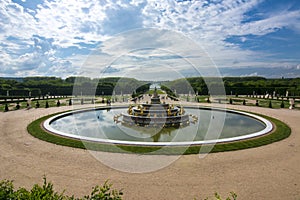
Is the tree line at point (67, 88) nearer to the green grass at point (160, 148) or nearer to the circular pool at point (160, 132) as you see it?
the circular pool at point (160, 132)

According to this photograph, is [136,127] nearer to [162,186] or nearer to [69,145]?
[69,145]

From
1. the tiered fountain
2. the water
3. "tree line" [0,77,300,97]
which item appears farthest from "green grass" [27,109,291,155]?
"tree line" [0,77,300,97]

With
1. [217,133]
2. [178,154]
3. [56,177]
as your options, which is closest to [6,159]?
[56,177]

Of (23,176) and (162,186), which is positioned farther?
(23,176)

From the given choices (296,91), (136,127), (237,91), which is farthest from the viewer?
(237,91)

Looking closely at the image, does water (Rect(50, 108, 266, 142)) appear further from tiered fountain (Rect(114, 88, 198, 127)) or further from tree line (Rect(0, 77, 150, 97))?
tree line (Rect(0, 77, 150, 97))

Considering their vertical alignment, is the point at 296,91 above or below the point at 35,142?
above

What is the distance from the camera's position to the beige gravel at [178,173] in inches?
242

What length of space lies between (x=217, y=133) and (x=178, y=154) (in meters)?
5.66

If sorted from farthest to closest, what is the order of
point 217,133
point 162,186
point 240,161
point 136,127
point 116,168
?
point 136,127
point 217,133
point 240,161
point 116,168
point 162,186

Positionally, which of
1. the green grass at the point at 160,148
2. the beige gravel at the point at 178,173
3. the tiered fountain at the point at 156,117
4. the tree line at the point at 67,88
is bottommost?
the beige gravel at the point at 178,173

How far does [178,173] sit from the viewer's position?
7.32 metres

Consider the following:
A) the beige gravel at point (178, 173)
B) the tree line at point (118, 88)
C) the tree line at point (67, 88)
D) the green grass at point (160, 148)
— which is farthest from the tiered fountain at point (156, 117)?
the tree line at point (67, 88)

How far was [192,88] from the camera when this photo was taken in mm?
57000
